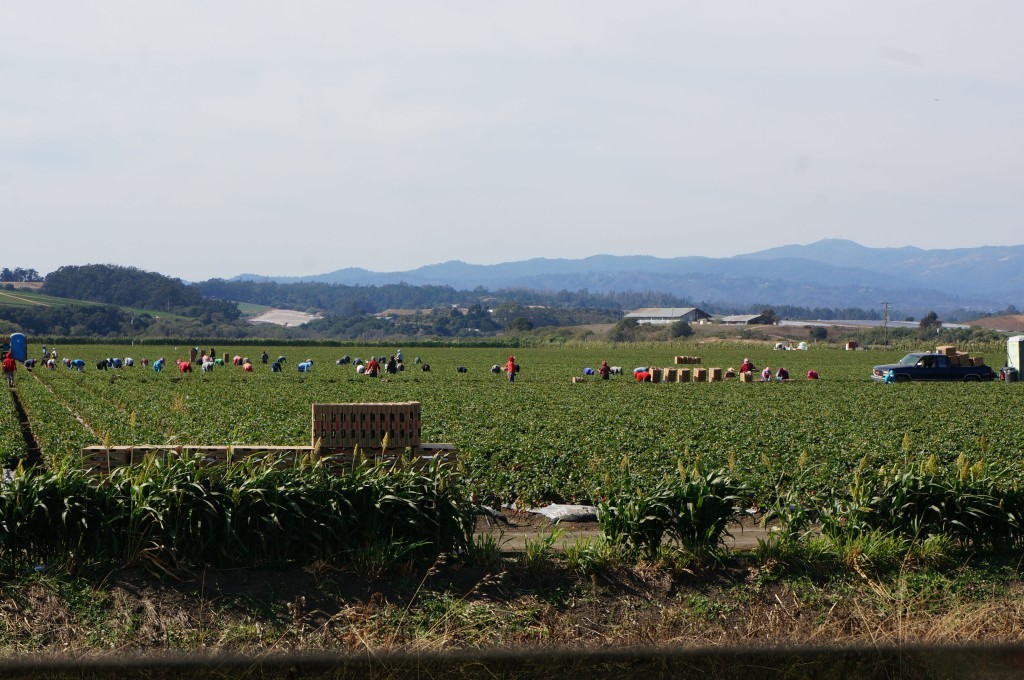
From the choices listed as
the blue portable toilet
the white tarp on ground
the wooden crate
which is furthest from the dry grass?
the blue portable toilet

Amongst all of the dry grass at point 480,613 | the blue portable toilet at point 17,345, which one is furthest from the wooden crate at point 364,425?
the blue portable toilet at point 17,345

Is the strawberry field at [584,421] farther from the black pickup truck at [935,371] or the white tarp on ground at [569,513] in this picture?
the black pickup truck at [935,371]

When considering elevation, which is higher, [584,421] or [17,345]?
[17,345]

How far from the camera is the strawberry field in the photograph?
61.2 feet

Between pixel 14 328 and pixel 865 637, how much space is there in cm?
19108

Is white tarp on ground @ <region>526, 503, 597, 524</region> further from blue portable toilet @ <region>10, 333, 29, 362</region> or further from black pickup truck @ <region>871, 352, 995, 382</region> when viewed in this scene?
blue portable toilet @ <region>10, 333, 29, 362</region>

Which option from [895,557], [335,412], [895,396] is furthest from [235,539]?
[895,396]

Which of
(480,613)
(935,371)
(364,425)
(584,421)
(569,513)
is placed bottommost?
(935,371)

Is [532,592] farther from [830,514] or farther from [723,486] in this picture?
[830,514]

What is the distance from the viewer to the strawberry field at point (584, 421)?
18.7 m

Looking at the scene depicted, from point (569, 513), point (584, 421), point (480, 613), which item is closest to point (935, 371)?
point (584, 421)

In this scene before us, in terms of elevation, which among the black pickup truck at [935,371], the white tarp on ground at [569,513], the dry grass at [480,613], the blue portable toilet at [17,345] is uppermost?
the blue portable toilet at [17,345]

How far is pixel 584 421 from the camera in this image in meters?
27.6

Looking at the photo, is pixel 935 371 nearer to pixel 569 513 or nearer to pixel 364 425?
pixel 569 513
